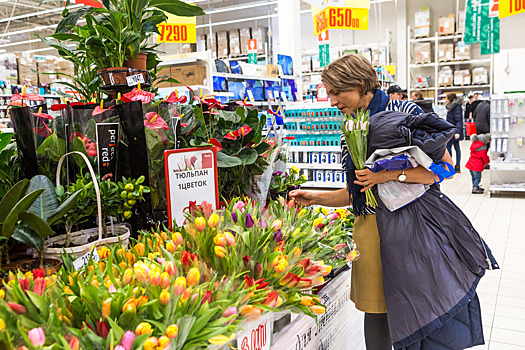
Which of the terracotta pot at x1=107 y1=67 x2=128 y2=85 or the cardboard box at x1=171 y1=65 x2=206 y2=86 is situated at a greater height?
the cardboard box at x1=171 y1=65 x2=206 y2=86

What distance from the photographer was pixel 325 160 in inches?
289

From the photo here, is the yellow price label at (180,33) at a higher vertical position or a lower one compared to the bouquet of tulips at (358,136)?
higher

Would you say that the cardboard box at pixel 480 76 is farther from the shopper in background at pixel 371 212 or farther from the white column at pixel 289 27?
the shopper in background at pixel 371 212

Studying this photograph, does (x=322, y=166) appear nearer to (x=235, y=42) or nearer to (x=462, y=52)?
(x=235, y=42)

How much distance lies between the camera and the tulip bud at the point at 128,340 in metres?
0.67

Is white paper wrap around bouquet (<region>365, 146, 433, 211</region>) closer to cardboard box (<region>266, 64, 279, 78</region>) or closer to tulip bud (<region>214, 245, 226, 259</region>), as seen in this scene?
tulip bud (<region>214, 245, 226, 259</region>)

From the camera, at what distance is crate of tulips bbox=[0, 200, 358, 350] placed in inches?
27.6

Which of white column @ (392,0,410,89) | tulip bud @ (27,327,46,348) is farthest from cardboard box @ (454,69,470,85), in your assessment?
tulip bud @ (27,327,46,348)

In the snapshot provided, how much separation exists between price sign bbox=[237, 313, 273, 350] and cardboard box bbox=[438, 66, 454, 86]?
13890 mm

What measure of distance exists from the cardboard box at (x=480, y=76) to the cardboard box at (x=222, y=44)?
24.1 feet

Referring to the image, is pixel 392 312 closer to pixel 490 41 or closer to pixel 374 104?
pixel 374 104

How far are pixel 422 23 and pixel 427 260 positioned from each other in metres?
13.6

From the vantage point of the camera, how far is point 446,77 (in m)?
13.5

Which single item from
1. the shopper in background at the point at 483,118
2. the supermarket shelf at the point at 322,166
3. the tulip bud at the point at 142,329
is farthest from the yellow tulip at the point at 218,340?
the shopper in background at the point at 483,118
